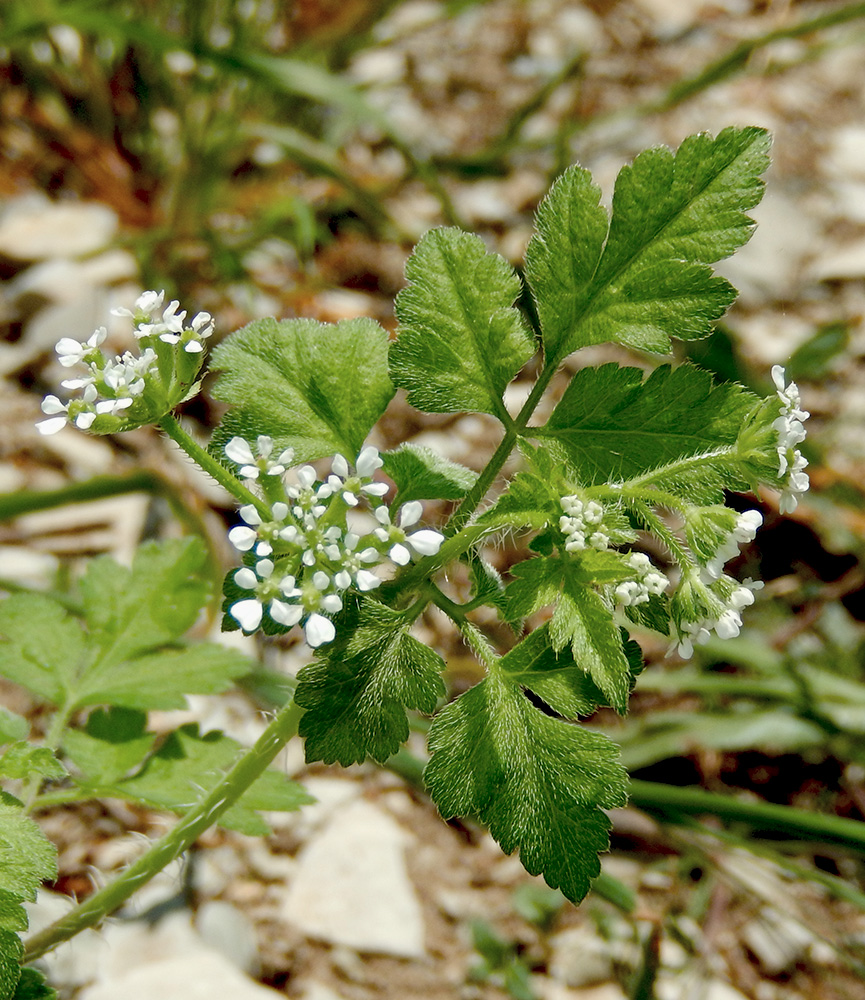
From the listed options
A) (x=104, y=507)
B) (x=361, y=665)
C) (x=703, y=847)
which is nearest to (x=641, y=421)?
(x=361, y=665)

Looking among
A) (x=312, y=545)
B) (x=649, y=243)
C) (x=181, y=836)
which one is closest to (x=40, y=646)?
(x=181, y=836)

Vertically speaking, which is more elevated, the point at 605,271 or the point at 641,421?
the point at 605,271

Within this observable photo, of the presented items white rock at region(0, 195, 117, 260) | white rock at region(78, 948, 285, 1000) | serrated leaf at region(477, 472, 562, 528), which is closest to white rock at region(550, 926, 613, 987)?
white rock at region(78, 948, 285, 1000)

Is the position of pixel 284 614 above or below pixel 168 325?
below

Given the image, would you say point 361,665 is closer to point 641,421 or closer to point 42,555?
point 641,421

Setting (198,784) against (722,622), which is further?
(198,784)

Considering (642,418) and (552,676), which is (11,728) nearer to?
(552,676)

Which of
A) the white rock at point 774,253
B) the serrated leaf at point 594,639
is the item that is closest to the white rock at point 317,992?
the serrated leaf at point 594,639
